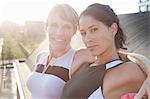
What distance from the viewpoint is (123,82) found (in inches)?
49.2

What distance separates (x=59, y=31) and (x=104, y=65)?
413 mm

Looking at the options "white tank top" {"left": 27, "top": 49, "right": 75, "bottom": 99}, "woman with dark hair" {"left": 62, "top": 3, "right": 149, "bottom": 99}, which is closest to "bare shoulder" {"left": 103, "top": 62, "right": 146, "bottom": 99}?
"woman with dark hair" {"left": 62, "top": 3, "right": 149, "bottom": 99}

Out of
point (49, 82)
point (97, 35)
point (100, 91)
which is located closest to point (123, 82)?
point (100, 91)

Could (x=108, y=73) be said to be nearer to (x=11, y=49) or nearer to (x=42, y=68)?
(x=42, y=68)

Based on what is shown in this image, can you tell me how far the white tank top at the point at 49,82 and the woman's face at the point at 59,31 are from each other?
0.06 metres

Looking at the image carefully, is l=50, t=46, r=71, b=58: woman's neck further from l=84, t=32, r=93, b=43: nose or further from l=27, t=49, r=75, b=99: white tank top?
l=84, t=32, r=93, b=43: nose

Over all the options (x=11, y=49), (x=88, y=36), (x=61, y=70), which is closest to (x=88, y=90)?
(x=88, y=36)

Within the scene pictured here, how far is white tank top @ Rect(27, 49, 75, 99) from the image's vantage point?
65.1 inches

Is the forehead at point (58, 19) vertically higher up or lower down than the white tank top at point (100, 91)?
higher up

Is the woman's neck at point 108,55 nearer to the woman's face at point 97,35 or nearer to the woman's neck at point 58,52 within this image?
the woman's face at point 97,35

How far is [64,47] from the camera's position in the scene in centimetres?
173

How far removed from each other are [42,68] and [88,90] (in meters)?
0.48

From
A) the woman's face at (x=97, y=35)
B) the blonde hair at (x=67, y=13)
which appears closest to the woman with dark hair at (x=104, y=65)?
the woman's face at (x=97, y=35)

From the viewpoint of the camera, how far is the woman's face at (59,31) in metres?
1.69
